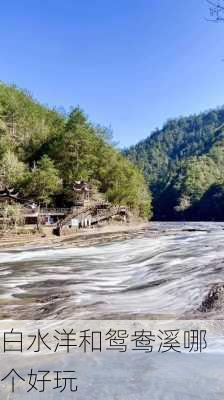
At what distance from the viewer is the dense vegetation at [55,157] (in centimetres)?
5441

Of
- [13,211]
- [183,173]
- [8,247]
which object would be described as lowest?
[8,247]

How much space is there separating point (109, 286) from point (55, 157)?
167ft

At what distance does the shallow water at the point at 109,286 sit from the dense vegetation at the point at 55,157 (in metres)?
31.5

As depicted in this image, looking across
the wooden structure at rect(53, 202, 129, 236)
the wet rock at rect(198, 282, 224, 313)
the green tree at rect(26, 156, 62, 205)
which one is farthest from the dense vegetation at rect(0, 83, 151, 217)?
the wet rock at rect(198, 282, 224, 313)

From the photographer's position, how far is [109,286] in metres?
14.6

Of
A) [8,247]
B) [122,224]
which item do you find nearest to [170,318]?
[8,247]

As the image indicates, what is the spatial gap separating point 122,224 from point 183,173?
90.5 m

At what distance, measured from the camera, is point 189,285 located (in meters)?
13.4

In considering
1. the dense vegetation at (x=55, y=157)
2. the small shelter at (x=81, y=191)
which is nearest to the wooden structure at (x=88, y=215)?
the small shelter at (x=81, y=191)

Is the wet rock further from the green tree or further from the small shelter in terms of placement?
the small shelter

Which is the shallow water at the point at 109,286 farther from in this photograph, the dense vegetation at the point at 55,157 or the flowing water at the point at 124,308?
the dense vegetation at the point at 55,157

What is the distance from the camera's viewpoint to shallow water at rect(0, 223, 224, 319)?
34.1 feet

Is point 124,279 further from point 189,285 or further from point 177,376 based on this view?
point 177,376

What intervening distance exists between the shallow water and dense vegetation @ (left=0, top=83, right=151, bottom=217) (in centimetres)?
3151
